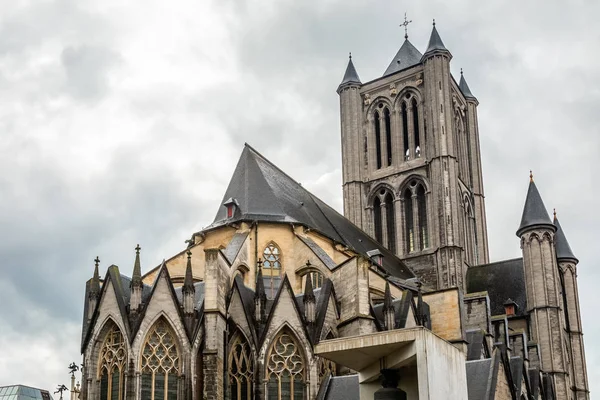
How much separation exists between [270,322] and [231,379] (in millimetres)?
1908

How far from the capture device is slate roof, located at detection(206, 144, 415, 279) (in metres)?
31.2

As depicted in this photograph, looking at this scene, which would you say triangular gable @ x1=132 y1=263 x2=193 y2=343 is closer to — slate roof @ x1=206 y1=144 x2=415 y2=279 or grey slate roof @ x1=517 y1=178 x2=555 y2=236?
slate roof @ x1=206 y1=144 x2=415 y2=279

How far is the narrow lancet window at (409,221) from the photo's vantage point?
4491cm

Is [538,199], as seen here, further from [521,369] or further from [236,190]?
[521,369]

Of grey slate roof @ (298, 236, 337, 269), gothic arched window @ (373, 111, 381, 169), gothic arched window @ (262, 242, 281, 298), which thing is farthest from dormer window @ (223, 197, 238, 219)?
gothic arched window @ (373, 111, 381, 169)

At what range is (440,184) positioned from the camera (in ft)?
144

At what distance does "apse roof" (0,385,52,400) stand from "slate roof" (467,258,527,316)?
119 feet

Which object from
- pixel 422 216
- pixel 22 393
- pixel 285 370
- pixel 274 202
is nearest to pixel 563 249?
pixel 422 216

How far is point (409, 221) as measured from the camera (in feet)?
149

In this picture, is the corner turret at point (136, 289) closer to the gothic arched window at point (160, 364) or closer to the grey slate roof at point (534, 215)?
the gothic arched window at point (160, 364)

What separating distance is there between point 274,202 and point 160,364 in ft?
32.2

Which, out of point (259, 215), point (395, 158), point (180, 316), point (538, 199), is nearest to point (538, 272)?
point (538, 199)

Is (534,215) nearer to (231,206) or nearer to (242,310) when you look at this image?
(231,206)

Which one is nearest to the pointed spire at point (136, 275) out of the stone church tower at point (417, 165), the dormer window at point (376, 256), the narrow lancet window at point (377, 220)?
the dormer window at point (376, 256)
